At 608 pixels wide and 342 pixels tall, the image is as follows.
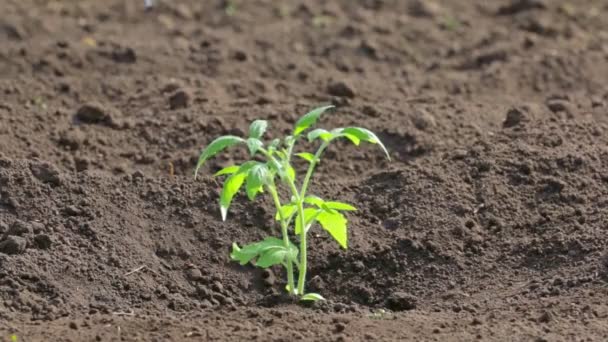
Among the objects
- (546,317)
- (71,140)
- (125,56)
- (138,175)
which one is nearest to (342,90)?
(125,56)

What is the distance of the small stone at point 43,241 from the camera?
211 inches

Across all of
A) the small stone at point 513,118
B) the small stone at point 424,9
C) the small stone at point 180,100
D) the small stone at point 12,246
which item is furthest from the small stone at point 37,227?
the small stone at point 424,9

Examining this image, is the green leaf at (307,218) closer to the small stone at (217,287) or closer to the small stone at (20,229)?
the small stone at (217,287)

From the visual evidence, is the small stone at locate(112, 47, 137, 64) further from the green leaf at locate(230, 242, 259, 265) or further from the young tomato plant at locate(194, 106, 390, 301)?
the green leaf at locate(230, 242, 259, 265)

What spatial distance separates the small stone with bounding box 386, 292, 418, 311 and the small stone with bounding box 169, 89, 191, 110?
2360 millimetres

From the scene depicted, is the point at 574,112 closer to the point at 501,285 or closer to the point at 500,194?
the point at 500,194

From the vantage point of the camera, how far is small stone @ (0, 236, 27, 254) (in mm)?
5258

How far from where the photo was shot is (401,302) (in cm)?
525

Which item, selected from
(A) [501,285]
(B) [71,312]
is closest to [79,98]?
(B) [71,312]

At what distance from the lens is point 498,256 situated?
5516 millimetres

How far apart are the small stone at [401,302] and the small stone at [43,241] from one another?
1.54 meters

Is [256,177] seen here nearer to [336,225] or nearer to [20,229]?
[336,225]

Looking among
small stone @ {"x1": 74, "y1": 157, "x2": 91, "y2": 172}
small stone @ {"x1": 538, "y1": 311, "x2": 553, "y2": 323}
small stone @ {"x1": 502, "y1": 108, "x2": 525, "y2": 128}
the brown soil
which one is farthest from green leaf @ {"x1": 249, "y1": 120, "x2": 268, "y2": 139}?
small stone @ {"x1": 502, "y1": 108, "x2": 525, "y2": 128}

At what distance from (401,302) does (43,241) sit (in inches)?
63.9
